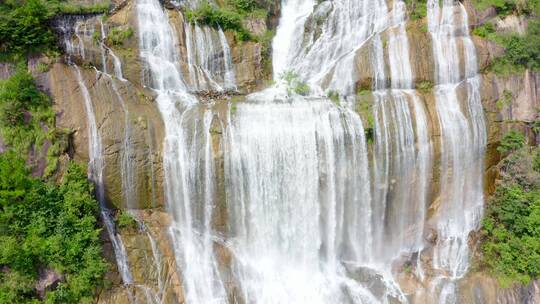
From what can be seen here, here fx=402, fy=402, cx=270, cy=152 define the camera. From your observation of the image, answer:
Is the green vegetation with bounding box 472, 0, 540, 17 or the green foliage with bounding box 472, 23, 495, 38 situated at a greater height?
the green vegetation with bounding box 472, 0, 540, 17

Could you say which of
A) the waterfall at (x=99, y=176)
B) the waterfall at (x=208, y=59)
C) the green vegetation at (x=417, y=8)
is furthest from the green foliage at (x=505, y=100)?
the waterfall at (x=99, y=176)

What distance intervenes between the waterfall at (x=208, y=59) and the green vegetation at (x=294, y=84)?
7.44 ft

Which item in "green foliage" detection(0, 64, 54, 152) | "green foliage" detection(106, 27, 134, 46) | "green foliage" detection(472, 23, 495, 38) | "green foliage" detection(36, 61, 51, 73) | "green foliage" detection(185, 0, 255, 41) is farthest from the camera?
"green foliage" detection(472, 23, 495, 38)

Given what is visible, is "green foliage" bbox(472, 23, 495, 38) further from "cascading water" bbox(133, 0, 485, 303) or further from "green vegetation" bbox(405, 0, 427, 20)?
"green vegetation" bbox(405, 0, 427, 20)

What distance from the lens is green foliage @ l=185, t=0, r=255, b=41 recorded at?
16.9 m

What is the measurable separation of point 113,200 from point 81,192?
4.06ft

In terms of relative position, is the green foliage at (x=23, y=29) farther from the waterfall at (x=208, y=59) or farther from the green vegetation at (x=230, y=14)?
the green vegetation at (x=230, y=14)

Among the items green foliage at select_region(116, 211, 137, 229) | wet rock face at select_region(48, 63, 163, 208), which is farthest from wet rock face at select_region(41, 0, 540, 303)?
green foliage at select_region(116, 211, 137, 229)

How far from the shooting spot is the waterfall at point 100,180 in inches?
518

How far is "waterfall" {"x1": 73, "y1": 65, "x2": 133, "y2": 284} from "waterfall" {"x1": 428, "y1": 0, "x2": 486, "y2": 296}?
11725 millimetres

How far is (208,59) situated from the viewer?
16.9 metres

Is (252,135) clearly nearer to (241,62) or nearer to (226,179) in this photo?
(226,179)

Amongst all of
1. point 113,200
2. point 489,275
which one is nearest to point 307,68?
point 113,200

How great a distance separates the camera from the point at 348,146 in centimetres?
1472
